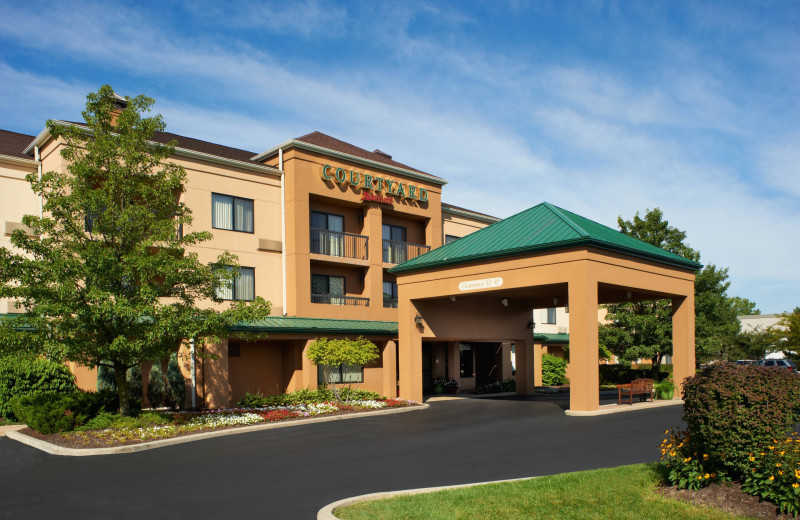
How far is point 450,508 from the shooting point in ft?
30.1

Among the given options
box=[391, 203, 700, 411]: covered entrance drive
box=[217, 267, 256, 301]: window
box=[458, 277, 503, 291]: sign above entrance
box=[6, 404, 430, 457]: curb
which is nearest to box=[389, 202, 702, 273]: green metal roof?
box=[391, 203, 700, 411]: covered entrance drive

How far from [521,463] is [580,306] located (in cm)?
886

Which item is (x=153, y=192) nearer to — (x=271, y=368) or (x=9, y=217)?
(x=9, y=217)

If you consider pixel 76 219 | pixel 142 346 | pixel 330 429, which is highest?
pixel 76 219

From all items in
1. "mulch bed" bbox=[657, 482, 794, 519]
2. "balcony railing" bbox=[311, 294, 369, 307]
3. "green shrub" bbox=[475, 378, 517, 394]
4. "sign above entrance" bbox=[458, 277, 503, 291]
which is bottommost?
"green shrub" bbox=[475, 378, 517, 394]

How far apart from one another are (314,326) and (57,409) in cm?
1086

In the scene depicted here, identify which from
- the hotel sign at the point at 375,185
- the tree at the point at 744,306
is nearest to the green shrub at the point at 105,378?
the hotel sign at the point at 375,185

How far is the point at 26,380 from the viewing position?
2094 cm

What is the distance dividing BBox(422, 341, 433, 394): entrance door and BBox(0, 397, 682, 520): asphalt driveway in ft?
47.5

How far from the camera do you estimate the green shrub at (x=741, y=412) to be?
8.89 m

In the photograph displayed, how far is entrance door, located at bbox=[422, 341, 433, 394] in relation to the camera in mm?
34844

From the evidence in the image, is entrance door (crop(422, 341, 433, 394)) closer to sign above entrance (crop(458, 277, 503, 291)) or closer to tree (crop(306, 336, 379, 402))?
tree (crop(306, 336, 379, 402))

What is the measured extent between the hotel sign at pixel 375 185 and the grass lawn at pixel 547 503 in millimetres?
21227

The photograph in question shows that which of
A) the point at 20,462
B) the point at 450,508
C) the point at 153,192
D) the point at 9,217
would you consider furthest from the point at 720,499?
the point at 9,217
